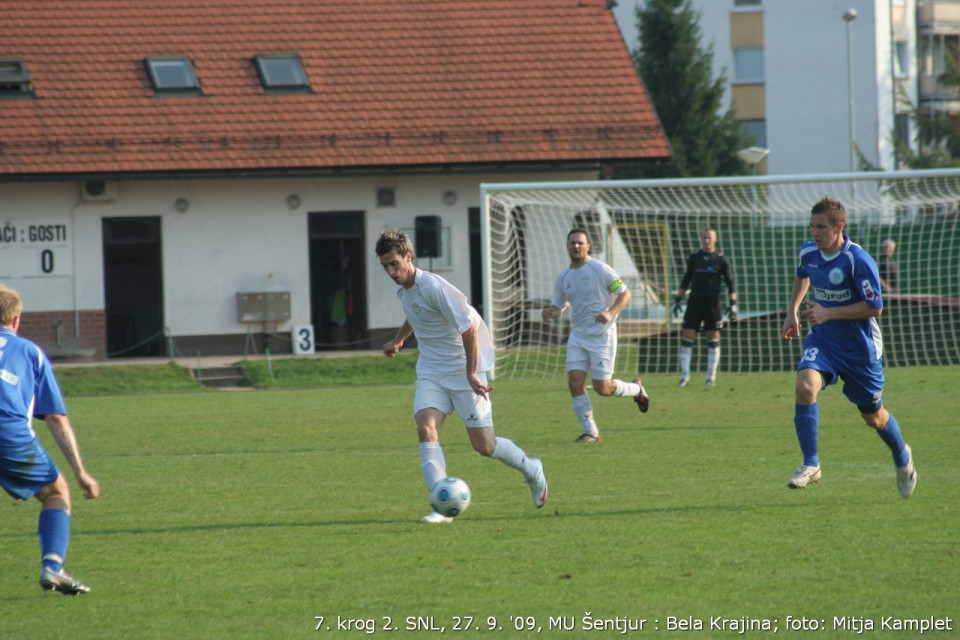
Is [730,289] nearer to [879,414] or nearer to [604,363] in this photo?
[604,363]

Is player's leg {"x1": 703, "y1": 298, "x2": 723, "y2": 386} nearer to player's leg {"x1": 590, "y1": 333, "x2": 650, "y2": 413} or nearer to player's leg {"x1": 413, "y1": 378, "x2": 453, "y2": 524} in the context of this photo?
player's leg {"x1": 590, "y1": 333, "x2": 650, "y2": 413}

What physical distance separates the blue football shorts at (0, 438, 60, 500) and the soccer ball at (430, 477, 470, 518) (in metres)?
2.38

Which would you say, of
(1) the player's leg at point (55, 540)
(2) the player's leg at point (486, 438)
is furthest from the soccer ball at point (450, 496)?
(1) the player's leg at point (55, 540)

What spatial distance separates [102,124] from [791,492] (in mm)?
20133

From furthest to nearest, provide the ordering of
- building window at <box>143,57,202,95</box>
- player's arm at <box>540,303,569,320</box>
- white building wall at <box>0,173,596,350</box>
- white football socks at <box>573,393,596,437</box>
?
building window at <box>143,57,202,95</box> < white building wall at <box>0,173,596,350</box> < white football socks at <box>573,393,596,437</box> < player's arm at <box>540,303,569,320</box>

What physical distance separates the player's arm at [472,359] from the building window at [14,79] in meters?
20.7

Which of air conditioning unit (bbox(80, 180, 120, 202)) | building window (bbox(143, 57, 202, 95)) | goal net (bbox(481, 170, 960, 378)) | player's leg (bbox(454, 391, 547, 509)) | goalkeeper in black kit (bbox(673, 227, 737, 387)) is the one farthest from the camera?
building window (bbox(143, 57, 202, 95))

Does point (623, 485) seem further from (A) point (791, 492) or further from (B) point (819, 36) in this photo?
(B) point (819, 36)

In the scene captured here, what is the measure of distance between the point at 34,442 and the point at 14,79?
21.8 meters

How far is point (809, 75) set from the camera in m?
48.7

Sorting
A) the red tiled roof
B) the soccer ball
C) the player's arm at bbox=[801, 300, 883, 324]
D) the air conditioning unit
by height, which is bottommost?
the soccer ball

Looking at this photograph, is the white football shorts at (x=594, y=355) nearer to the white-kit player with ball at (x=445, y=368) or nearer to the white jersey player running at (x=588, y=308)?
the white jersey player running at (x=588, y=308)

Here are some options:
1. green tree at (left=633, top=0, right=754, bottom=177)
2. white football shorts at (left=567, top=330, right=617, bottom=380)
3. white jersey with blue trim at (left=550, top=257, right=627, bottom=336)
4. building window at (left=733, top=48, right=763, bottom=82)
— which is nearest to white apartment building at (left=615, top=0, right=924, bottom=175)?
building window at (left=733, top=48, right=763, bottom=82)

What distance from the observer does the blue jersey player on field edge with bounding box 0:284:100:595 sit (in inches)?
248
